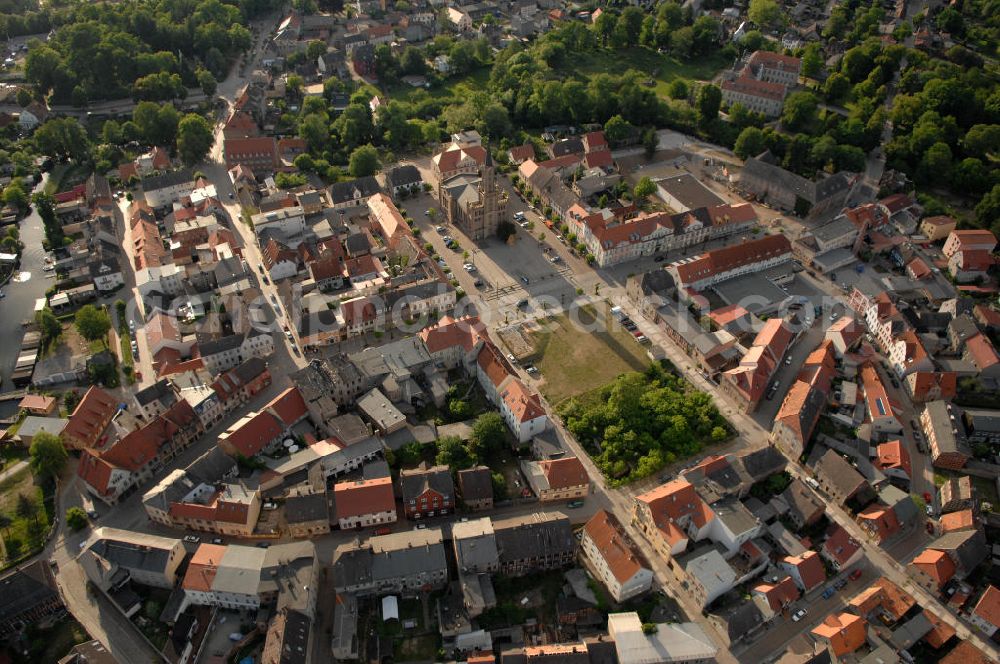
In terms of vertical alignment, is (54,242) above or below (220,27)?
A: below

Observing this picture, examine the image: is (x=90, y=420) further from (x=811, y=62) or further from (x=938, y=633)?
(x=811, y=62)

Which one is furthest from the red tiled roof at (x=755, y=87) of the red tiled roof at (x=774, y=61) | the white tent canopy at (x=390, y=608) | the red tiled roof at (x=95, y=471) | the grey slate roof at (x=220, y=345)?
the red tiled roof at (x=95, y=471)

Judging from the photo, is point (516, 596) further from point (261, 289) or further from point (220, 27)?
point (220, 27)

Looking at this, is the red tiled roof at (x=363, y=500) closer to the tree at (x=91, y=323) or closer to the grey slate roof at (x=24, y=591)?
the grey slate roof at (x=24, y=591)

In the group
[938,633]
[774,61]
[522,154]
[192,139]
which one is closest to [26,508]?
[192,139]

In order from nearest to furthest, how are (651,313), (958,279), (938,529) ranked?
(938,529)
(651,313)
(958,279)

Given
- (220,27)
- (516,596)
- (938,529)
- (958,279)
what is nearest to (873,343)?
(958,279)
